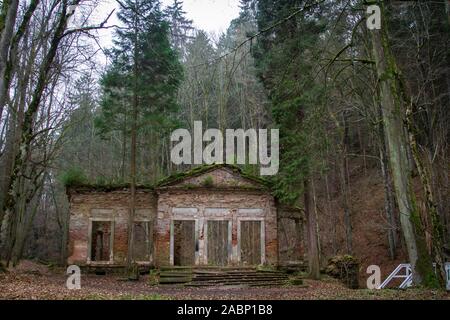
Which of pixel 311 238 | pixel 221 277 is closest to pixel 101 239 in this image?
pixel 221 277

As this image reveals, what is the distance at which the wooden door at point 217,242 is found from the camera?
3253 cm

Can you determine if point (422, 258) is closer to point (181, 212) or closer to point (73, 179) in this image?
point (181, 212)

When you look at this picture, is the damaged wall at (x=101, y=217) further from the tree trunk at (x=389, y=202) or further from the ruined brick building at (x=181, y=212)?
the tree trunk at (x=389, y=202)

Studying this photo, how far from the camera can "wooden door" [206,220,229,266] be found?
3253 cm

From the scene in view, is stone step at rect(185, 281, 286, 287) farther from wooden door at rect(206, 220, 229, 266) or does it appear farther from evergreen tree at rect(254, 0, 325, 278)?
wooden door at rect(206, 220, 229, 266)

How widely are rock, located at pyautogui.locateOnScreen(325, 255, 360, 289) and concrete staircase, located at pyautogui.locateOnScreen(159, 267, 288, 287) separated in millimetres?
2378

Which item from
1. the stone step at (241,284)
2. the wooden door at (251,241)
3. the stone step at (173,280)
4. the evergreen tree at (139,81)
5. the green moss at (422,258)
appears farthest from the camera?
the wooden door at (251,241)

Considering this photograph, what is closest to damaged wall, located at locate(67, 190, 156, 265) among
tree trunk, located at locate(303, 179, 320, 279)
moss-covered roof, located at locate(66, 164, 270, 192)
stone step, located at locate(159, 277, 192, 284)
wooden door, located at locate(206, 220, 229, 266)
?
moss-covered roof, located at locate(66, 164, 270, 192)

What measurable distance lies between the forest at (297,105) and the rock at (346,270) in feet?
2.88

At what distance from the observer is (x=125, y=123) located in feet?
70.8

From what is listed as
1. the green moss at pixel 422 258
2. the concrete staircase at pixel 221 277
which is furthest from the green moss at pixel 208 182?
the green moss at pixel 422 258

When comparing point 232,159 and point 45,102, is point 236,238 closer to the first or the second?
point 232,159
